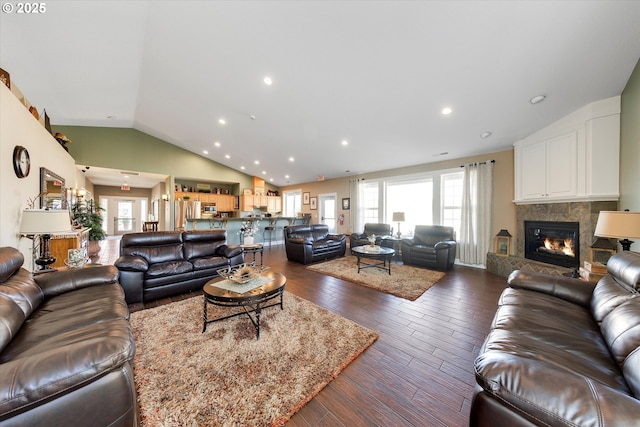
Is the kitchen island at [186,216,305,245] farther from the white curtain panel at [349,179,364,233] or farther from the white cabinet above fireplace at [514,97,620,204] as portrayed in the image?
the white cabinet above fireplace at [514,97,620,204]

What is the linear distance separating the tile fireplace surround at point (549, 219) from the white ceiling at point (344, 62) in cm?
137

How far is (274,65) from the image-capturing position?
10.3ft

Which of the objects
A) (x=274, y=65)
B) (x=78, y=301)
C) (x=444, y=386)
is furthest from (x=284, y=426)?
(x=274, y=65)

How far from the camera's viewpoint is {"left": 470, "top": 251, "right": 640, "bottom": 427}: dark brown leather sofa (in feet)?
2.49

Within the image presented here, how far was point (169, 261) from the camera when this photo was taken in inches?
134

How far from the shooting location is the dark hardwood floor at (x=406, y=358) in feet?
4.50

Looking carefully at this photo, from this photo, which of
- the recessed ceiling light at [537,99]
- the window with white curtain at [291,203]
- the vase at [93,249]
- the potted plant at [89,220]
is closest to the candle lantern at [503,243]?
the recessed ceiling light at [537,99]

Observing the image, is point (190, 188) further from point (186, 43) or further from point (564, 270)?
point (564, 270)

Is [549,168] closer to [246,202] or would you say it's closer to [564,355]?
[564,355]

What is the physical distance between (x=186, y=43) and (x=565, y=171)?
5946 millimetres

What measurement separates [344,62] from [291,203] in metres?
7.54

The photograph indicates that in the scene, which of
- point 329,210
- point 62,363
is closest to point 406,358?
point 62,363

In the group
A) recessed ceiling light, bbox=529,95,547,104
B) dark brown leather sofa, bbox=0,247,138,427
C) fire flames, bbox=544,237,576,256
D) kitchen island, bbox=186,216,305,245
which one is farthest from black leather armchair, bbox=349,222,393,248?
dark brown leather sofa, bbox=0,247,138,427

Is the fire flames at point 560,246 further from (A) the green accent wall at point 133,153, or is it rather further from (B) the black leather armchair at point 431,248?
(A) the green accent wall at point 133,153
